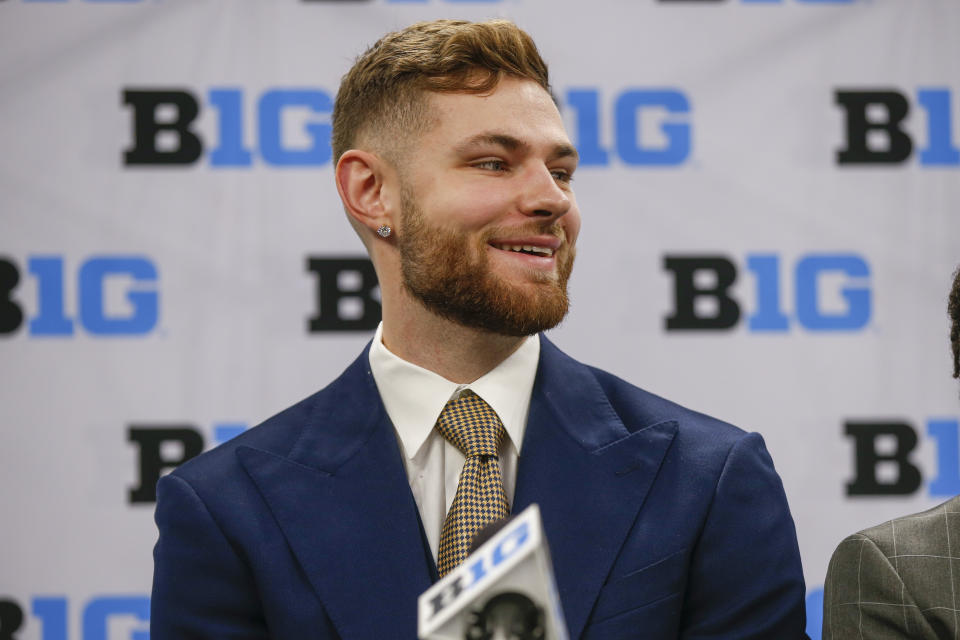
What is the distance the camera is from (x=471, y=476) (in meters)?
1.59

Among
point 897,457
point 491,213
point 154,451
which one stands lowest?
point 897,457

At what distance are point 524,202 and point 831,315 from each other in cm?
139

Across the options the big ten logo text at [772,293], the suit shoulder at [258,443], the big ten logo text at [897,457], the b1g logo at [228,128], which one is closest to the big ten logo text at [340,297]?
the b1g logo at [228,128]

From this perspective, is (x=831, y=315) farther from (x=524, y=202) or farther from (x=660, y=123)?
(x=524, y=202)

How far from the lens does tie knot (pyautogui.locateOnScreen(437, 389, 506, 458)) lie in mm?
1631

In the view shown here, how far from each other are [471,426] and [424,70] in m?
0.60

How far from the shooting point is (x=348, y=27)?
109 inches

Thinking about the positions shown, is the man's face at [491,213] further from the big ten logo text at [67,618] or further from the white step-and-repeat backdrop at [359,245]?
the big ten logo text at [67,618]

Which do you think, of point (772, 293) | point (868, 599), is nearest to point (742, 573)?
point (868, 599)

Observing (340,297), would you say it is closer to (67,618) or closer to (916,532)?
(67,618)

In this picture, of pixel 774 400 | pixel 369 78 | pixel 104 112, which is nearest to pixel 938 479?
pixel 774 400

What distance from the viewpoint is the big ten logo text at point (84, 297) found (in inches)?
106

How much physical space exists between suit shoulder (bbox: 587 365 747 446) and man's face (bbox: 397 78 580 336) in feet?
0.68

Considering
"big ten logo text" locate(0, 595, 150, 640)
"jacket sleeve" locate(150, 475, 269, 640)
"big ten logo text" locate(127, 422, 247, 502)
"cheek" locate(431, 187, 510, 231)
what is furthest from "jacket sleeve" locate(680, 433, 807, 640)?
"big ten logo text" locate(0, 595, 150, 640)
